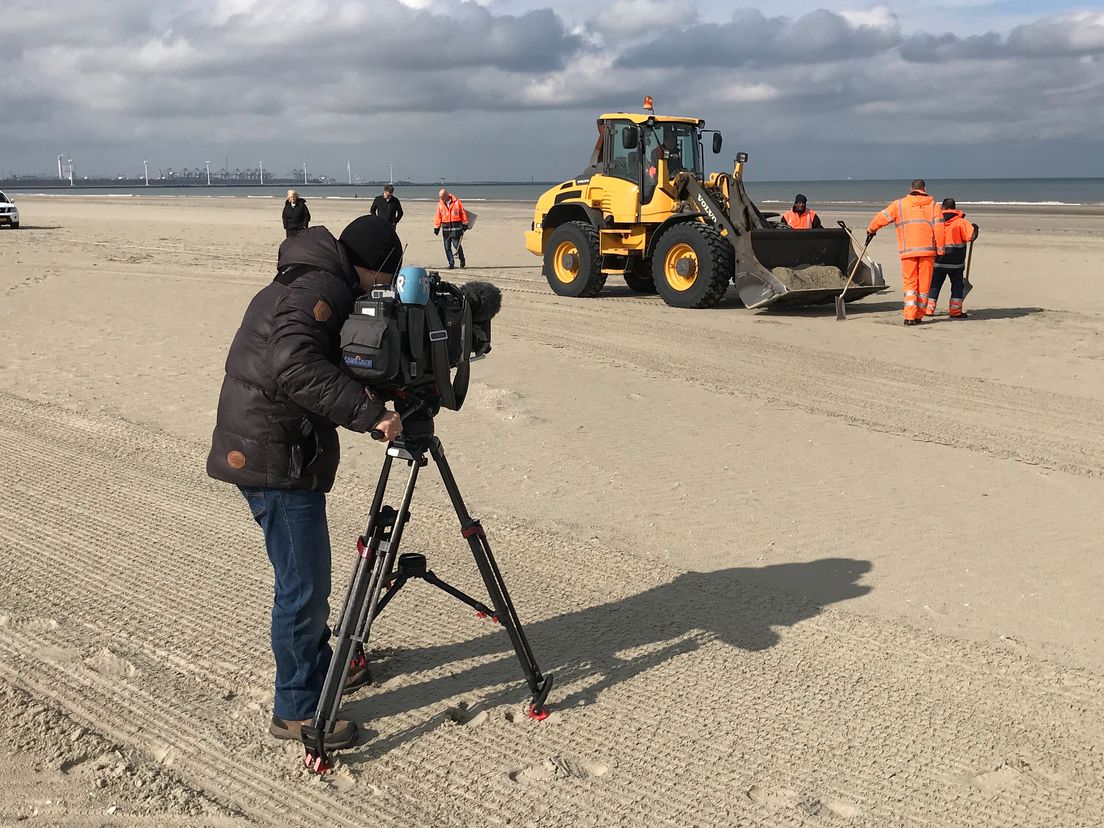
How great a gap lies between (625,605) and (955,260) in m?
10.1

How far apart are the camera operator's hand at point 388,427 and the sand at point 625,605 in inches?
45.9

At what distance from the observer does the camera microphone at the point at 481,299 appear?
3527 millimetres

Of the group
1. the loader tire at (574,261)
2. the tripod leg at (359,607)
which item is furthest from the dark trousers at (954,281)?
the tripod leg at (359,607)

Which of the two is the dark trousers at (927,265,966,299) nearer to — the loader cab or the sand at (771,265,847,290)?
the sand at (771,265,847,290)

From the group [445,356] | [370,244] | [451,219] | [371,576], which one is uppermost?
[451,219]

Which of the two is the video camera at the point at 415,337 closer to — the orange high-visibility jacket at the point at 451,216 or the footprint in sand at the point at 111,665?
the footprint in sand at the point at 111,665

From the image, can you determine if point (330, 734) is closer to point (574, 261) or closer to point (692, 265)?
point (692, 265)

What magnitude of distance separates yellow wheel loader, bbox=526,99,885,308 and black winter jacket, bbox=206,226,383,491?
10.4m

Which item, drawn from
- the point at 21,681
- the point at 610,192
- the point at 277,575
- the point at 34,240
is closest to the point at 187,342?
the point at 610,192

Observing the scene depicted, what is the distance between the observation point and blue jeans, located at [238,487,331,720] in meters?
3.42

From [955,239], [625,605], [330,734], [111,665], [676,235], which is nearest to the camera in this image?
[330,734]

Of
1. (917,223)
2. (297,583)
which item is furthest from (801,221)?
(297,583)

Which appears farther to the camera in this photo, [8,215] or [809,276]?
[8,215]

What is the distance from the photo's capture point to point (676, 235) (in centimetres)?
1420
